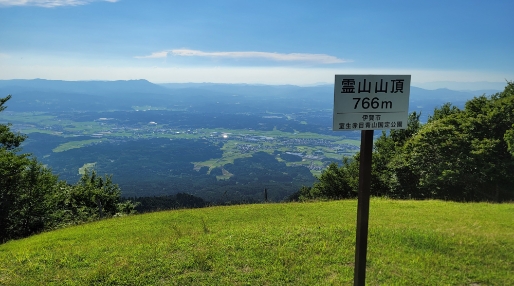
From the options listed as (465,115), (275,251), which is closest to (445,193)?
(465,115)

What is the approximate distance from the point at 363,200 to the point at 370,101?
4.52 ft

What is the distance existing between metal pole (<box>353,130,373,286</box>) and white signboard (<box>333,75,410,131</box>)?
0.23 metres

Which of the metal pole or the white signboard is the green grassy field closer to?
the metal pole

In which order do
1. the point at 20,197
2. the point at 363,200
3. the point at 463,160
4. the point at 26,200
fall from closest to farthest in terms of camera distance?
the point at 363,200 → the point at 20,197 → the point at 26,200 → the point at 463,160

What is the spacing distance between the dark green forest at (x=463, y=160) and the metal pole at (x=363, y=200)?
16.0m

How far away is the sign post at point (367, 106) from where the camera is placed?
393 centimetres

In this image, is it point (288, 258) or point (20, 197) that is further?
point (20, 197)

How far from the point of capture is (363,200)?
167 inches

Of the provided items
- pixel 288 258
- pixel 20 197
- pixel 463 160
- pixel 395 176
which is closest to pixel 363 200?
pixel 288 258

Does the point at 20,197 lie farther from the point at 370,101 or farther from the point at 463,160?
the point at 463,160

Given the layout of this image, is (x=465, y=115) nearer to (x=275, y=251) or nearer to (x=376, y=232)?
(x=376, y=232)

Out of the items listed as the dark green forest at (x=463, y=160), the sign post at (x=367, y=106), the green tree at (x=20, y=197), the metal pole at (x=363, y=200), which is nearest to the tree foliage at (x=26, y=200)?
the green tree at (x=20, y=197)

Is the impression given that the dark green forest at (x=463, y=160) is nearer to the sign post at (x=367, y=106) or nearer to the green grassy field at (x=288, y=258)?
the green grassy field at (x=288, y=258)

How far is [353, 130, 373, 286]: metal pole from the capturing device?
13.5 feet
